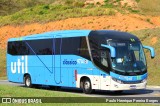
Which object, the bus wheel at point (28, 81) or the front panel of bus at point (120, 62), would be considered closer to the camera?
the front panel of bus at point (120, 62)

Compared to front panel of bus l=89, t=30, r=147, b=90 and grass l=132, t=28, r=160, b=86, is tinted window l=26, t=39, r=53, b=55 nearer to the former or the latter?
front panel of bus l=89, t=30, r=147, b=90

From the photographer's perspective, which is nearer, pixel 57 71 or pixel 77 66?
pixel 77 66

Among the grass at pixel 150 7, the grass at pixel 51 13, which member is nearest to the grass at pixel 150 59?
the grass at pixel 51 13

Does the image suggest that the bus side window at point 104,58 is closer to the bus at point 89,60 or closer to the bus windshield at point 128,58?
the bus at point 89,60

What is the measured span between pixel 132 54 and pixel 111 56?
1388 mm

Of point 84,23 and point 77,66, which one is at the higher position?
point 84,23

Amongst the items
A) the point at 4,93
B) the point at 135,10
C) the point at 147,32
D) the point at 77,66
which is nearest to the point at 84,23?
the point at 135,10

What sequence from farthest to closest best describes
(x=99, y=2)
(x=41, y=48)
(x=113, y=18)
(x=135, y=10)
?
(x=99, y=2) < (x=135, y=10) < (x=113, y=18) < (x=41, y=48)

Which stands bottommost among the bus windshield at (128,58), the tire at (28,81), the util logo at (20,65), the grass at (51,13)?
the tire at (28,81)

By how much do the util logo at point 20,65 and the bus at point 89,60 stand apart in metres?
0.53

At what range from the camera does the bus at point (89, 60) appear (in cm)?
2150

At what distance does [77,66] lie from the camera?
2333cm

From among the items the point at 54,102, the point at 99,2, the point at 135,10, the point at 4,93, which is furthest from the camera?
the point at 99,2

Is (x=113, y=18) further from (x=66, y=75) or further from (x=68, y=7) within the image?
(x=66, y=75)
